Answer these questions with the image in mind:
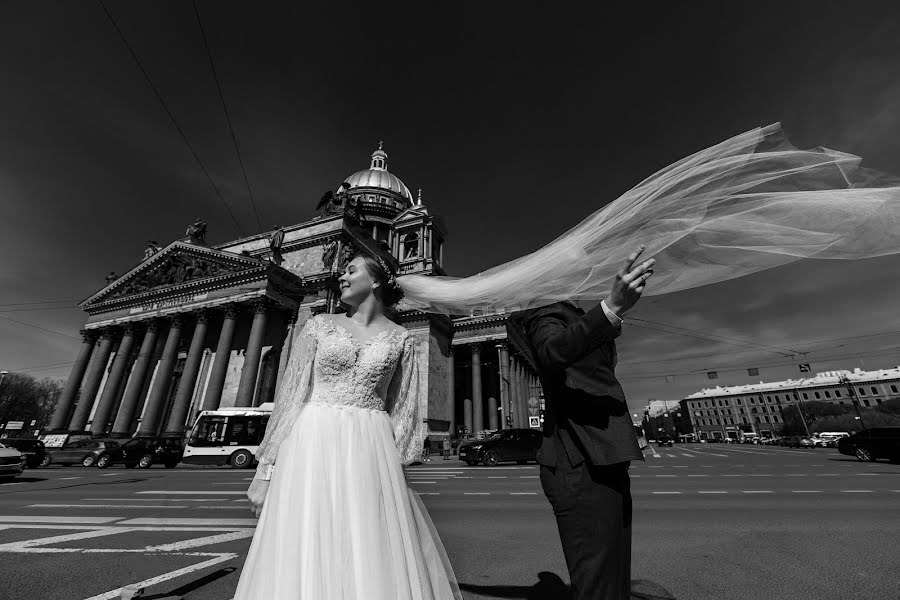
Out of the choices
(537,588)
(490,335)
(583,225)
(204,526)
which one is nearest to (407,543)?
(537,588)

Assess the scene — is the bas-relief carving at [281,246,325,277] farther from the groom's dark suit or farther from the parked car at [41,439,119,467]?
the groom's dark suit

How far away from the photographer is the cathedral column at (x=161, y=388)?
89.9ft

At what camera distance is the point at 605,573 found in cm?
183

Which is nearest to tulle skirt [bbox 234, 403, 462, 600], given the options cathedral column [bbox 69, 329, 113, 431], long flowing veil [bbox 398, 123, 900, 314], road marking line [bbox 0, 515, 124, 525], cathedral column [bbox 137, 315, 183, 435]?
long flowing veil [bbox 398, 123, 900, 314]

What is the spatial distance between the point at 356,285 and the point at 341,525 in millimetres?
1524

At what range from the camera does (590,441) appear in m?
2.04

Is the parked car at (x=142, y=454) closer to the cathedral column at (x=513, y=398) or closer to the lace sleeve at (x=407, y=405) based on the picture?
the cathedral column at (x=513, y=398)

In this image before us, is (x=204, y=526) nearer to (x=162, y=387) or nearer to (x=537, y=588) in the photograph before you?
(x=537, y=588)

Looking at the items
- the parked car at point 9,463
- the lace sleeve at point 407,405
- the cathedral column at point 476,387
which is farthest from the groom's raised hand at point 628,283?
the cathedral column at point 476,387

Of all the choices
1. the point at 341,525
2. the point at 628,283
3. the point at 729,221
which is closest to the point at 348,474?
the point at 341,525

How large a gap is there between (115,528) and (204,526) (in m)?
1.22

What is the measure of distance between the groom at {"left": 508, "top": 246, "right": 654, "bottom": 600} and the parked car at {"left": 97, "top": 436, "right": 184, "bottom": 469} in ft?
88.2

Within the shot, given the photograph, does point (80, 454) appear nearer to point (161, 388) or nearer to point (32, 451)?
point (32, 451)

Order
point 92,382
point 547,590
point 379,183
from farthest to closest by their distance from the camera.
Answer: point 379,183 → point 92,382 → point 547,590
